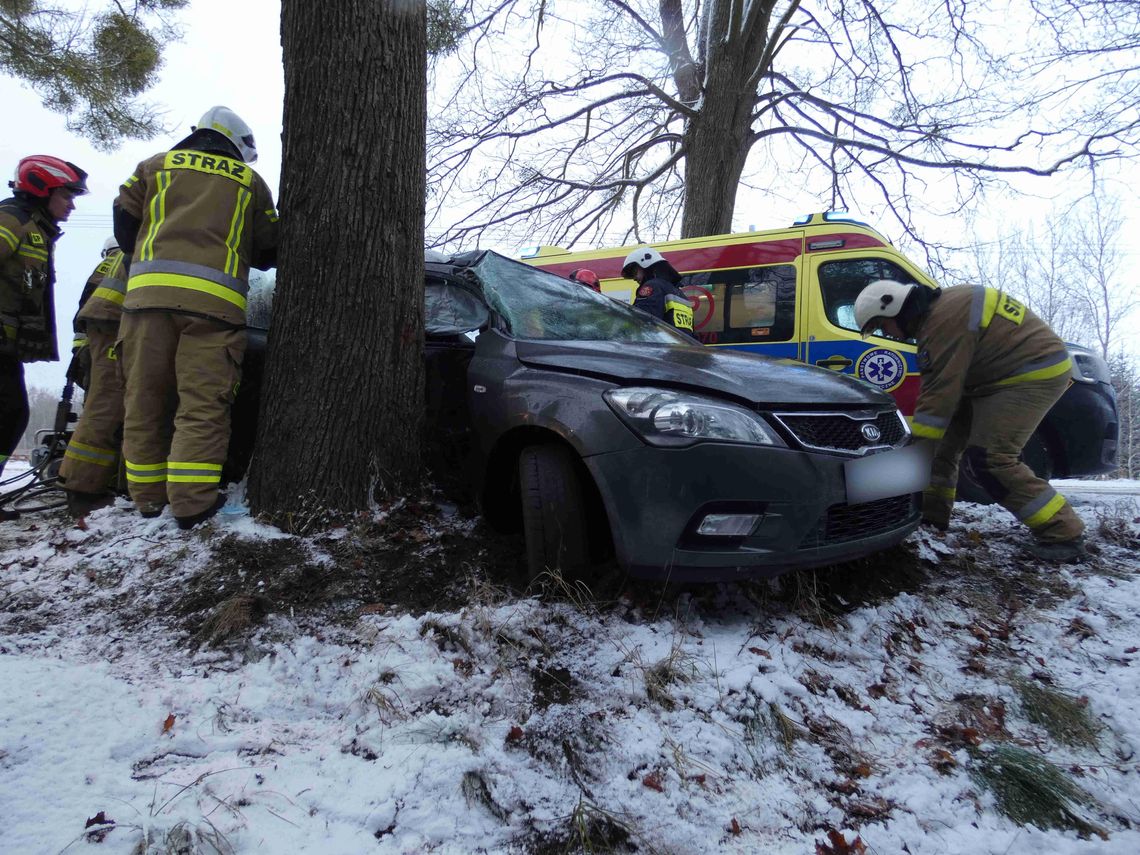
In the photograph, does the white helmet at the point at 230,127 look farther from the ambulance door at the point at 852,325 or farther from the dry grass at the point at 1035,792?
the ambulance door at the point at 852,325

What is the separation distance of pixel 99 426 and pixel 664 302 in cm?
384

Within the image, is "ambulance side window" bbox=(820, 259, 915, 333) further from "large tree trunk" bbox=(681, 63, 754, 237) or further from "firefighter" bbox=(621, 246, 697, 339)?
"large tree trunk" bbox=(681, 63, 754, 237)

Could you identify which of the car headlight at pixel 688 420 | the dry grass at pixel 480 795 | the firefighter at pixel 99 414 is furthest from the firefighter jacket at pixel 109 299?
the dry grass at pixel 480 795

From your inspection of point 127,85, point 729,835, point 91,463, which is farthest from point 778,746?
point 127,85

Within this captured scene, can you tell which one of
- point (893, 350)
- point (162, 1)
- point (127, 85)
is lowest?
point (893, 350)

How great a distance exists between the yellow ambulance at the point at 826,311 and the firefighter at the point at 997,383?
4.96ft

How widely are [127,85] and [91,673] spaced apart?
25.6 feet

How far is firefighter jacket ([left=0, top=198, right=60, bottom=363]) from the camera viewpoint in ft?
11.8

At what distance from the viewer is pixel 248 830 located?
4.44ft

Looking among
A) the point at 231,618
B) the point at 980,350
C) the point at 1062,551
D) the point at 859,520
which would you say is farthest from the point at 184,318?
the point at 1062,551

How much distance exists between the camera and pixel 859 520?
2359 mm

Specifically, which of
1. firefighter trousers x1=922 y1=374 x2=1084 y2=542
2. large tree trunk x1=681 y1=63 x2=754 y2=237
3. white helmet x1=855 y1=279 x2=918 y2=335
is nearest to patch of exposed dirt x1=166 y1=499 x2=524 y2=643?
white helmet x1=855 y1=279 x2=918 y2=335

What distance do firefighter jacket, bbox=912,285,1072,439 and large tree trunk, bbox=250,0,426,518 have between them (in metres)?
2.76

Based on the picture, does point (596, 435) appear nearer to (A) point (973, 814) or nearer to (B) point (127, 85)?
(A) point (973, 814)
